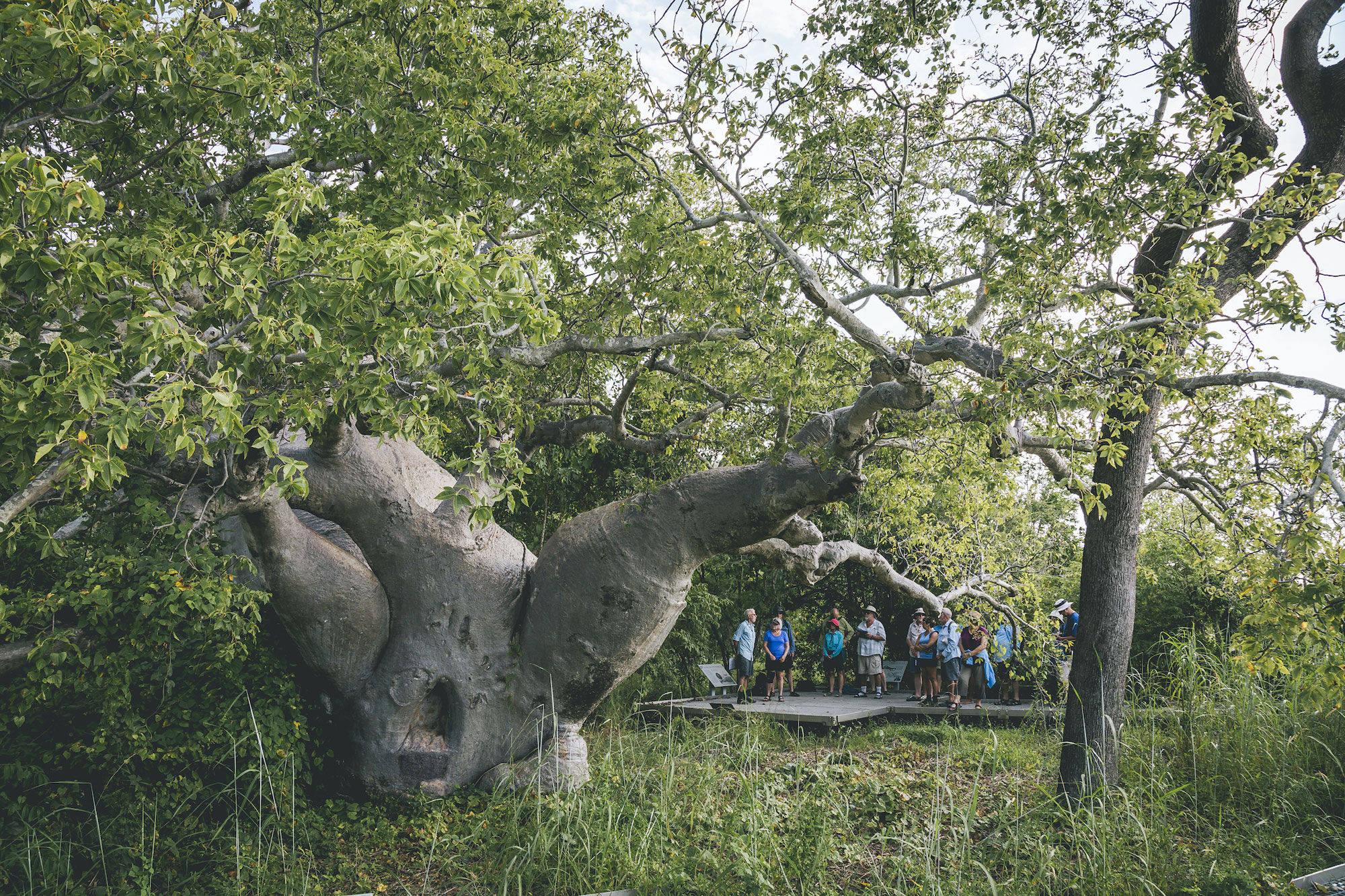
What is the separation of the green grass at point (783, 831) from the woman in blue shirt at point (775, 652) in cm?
552

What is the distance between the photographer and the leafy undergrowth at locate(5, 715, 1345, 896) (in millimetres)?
4320

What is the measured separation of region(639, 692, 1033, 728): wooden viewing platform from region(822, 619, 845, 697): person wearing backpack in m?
1.25

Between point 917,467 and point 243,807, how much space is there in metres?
7.16

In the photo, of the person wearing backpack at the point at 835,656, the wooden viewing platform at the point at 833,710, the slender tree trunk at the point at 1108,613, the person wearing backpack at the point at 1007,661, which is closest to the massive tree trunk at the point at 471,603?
the slender tree trunk at the point at 1108,613

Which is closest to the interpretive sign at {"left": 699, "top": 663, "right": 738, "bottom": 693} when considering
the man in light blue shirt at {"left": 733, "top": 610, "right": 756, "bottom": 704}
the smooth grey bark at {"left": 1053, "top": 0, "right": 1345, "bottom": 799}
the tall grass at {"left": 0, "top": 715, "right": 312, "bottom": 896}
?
the man in light blue shirt at {"left": 733, "top": 610, "right": 756, "bottom": 704}

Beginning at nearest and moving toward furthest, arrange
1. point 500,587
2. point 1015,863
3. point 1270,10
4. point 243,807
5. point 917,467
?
point 1015,863
point 243,807
point 1270,10
point 500,587
point 917,467

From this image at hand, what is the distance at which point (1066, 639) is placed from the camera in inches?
419

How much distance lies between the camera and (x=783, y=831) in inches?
201

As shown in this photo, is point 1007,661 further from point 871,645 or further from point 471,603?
point 471,603

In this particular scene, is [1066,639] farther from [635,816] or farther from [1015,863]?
[635,816]

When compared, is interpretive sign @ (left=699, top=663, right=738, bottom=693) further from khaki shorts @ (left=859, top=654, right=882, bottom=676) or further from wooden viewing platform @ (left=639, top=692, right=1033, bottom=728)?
khaki shorts @ (left=859, top=654, right=882, bottom=676)

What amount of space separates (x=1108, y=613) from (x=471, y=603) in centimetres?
517

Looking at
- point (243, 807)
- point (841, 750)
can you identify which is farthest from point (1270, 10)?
point (243, 807)

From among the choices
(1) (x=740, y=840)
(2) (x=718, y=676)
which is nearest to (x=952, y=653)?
(2) (x=718, y=676)
